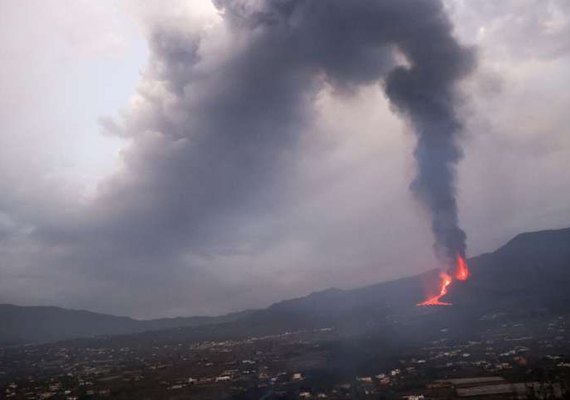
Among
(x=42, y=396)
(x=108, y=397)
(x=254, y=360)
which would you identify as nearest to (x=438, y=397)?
(x=108, y=397)

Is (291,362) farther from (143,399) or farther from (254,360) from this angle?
(143,399)

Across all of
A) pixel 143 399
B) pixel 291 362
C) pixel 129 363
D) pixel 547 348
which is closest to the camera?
pixel 143 399

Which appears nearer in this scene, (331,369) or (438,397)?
(438,397)

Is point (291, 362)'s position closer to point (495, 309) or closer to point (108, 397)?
point (108, 397)

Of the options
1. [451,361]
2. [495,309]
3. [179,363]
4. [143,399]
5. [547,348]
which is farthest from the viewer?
[495,309]

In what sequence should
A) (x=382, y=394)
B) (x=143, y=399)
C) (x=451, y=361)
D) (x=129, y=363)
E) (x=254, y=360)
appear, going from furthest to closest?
1. (x=129, y=363)
2. (x=254, y=360)
3. (x=451, y=361)
4. (x=143, y=399)
5. (x=382, y=394)

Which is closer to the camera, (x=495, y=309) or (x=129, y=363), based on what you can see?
(x=129, y=363)

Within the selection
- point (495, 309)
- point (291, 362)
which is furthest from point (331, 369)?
point (495, 309)

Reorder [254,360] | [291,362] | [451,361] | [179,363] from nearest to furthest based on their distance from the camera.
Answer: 1. [451,361]
2. [291,362]
3. [254,360]
4. [179,363]
